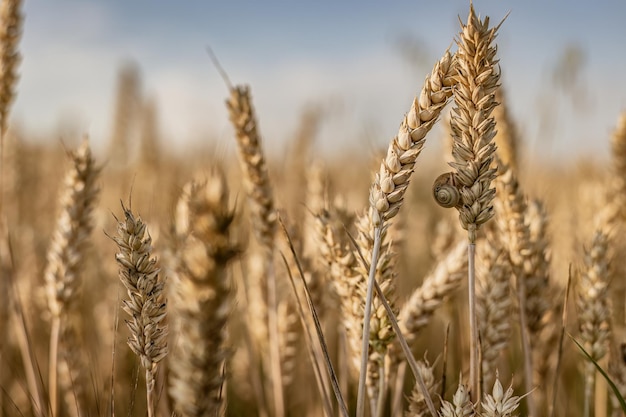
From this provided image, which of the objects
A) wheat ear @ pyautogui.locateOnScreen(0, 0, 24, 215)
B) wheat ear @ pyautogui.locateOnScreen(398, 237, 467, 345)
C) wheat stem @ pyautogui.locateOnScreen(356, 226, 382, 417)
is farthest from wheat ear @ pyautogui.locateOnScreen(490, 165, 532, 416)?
wheat ear @ pyautogui.locateOnScreen(0, 0, 24, 215)

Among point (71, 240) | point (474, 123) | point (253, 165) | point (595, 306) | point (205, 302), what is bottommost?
point (205, 302)

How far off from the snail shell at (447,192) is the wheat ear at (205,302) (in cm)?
55

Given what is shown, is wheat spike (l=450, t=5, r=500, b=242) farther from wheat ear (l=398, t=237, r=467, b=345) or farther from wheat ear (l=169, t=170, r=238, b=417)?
wheat ear (l=169, t=170, r=238, b=417)

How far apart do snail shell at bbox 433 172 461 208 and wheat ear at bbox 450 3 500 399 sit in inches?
0.6

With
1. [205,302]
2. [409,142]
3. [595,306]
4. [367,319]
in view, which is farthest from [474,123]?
[595,306]

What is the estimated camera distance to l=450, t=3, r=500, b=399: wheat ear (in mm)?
1050

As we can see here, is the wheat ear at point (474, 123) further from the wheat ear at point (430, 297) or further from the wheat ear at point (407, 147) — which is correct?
the wheat ear at point (430, 297)

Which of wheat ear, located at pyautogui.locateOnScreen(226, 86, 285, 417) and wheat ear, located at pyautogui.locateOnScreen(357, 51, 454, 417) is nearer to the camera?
wheat ear, located at pyautogui.locateOnScreen(357, 51, 454, 417)

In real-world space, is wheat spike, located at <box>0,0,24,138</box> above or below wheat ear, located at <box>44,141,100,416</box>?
above

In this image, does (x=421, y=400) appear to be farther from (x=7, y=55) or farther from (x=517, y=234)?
(x=7, y=55)

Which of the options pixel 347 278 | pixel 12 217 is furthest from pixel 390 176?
pixel 12 217

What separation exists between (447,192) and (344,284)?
1.25 feet

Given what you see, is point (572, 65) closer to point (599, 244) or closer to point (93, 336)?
point (599, 244)

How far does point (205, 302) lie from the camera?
26.4 inches
